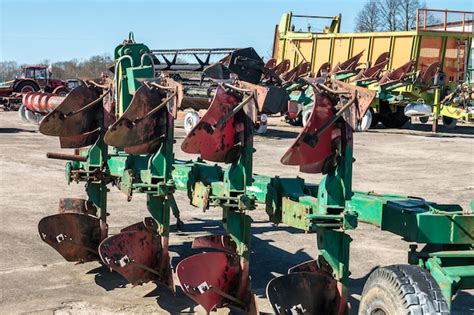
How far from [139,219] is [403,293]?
4674 millimetres

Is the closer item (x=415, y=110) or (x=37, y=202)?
(x=37, y=202)

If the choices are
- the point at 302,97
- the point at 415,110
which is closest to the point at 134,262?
the point at 415,110

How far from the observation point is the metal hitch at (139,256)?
4953 mm

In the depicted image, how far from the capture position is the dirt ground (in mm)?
4945

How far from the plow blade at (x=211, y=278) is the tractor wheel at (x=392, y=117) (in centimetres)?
1725

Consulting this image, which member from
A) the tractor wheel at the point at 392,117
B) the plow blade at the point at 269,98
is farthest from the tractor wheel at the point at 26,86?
the plow blade at the point at 269,98

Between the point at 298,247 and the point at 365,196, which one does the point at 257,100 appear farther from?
the point at 298,247

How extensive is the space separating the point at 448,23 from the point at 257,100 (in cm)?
1849

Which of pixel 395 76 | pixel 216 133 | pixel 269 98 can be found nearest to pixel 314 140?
pixel 269 98

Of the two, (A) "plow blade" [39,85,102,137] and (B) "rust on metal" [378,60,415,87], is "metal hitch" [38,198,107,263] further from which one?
(B) "rust on metal" [378,60,415,87]

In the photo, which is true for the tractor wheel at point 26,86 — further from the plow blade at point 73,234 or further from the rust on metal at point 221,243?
the rust on metal at point 221,243

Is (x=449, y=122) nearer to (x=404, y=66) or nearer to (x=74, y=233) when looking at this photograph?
(x=404, y=66)

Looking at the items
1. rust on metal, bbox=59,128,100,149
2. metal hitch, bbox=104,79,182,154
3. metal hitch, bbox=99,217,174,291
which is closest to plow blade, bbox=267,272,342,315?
metal hitch, bbox=99,217,174,291

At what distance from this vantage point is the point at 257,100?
168 inches
